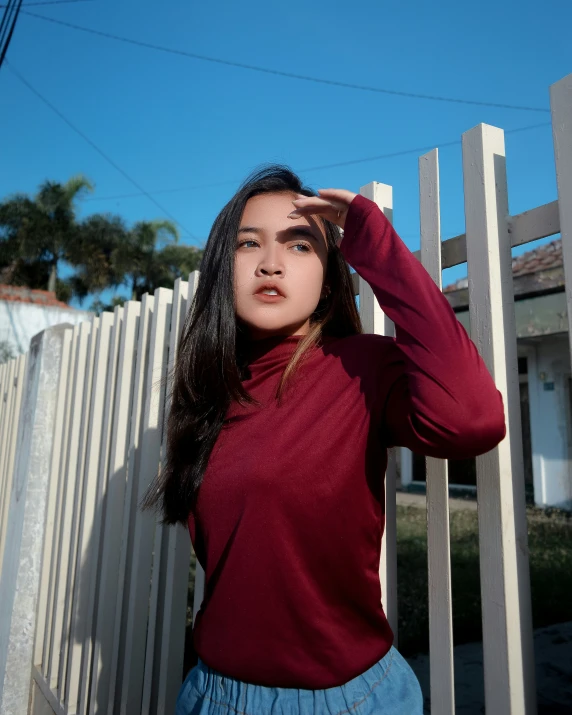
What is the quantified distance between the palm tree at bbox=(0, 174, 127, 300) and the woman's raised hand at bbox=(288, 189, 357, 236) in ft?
74.4

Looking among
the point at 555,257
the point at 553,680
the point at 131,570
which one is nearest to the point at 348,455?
the point at 131,570

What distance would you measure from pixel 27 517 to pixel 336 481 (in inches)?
107

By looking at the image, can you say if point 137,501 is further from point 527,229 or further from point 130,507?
point 527,229

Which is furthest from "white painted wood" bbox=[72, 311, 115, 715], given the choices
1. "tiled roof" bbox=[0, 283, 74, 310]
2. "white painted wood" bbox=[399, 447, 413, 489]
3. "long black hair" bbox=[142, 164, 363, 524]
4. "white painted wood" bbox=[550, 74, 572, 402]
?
"tiled roof" bbox=[0, 283, 74, 310]

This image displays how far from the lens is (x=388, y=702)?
1.01 meters

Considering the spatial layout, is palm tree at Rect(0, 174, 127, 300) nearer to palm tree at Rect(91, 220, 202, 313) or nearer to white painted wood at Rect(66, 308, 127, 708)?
palm tree at Rect(91, 220, 202, 313)

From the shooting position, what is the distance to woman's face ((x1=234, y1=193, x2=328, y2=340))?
A: 1258mm

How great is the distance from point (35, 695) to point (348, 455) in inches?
114

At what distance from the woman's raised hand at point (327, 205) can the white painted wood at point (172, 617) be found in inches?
38.2

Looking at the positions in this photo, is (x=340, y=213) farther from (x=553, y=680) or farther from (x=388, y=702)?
(x=553, y=680)

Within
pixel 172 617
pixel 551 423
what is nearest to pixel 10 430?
pixel 172 617

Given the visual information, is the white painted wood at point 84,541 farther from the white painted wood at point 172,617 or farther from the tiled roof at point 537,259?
the tiled roof at point 537,259

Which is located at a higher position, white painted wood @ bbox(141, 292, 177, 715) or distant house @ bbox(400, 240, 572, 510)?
distant house @ bbox(400, 240, 572, 510)

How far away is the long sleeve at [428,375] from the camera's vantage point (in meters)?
0.94
